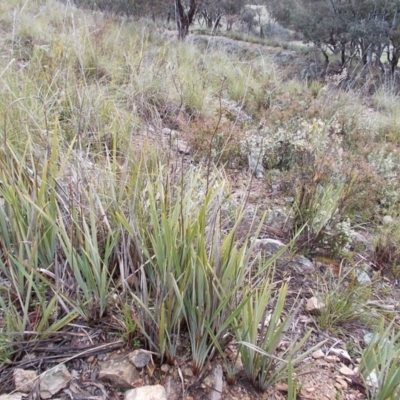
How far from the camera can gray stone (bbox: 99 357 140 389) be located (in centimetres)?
107

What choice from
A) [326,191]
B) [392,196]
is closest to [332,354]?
[326,191]

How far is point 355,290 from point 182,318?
0.83 m

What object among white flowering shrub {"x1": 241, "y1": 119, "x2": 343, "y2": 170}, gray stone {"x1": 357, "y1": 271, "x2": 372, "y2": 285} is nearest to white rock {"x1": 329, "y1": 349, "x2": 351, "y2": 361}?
gray stone {"x1": 357, "y1": 271, "x2": 372, "y2": 285}

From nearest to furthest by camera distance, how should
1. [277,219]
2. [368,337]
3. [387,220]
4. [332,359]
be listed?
1. [332,359]
2. [368,337]
3. [277,219]
4. [387,220]

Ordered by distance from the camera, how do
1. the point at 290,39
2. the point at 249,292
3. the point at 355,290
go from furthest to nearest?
the point at 290,39 < the point at 355,290 < the point at 249,292

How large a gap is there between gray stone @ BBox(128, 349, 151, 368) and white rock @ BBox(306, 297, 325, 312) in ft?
2.58

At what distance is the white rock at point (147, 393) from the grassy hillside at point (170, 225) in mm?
107

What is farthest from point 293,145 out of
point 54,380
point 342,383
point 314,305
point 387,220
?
point 54,380

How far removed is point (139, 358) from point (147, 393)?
113mm

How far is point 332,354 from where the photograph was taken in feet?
4.67

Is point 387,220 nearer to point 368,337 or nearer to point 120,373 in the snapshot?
point 368,337

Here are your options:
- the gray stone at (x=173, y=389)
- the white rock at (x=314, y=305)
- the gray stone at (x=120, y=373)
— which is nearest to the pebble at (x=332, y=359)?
the white rock at (x=314, y=305)

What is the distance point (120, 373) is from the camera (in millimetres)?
1079

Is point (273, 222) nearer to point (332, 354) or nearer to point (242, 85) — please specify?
point (332, 354)
